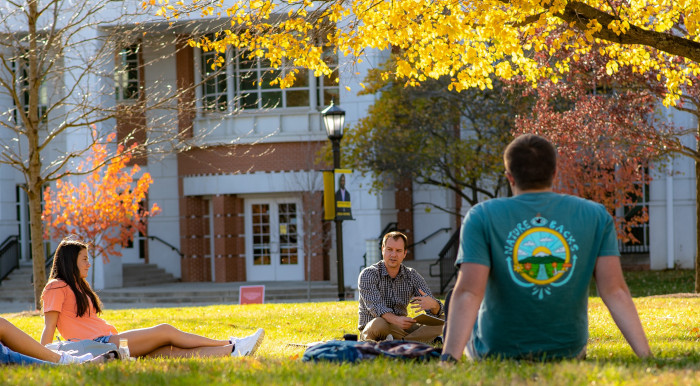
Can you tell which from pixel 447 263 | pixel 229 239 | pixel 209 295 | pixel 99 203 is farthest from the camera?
pixel 229 239

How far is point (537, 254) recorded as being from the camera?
4371 mm

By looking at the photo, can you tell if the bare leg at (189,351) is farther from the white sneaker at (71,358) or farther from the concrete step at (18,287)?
the concrete step at (18,287)

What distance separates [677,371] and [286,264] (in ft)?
70.8

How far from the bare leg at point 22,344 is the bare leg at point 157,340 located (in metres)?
0.80

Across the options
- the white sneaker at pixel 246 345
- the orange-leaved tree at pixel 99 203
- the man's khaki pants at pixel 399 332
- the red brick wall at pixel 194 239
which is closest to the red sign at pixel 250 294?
the orange-leaved tree at pixel 99 203

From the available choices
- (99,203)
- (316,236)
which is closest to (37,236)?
(99,203)

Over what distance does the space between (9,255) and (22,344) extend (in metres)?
21.0

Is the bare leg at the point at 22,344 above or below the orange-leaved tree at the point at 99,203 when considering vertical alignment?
below

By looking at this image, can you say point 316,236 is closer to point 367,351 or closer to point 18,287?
point 18,287

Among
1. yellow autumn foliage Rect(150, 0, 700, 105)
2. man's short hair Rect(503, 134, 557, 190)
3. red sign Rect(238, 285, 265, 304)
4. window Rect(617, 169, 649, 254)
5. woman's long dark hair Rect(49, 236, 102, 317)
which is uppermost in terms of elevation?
yellow autumn foliage Rect(150, 0, 700, 105)

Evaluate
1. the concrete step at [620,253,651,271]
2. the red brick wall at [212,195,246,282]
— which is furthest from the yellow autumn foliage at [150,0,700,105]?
the red brick wall at [212,195,246,282]

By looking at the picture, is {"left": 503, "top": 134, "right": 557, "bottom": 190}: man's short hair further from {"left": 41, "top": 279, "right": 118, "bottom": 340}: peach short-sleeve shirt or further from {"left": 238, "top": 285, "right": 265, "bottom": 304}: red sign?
{"left": 238, "top": 285, "right": 265, "bottom": 304}: red sign

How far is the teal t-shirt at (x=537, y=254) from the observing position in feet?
14.3

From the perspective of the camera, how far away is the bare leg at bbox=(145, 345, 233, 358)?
23.9 feet
